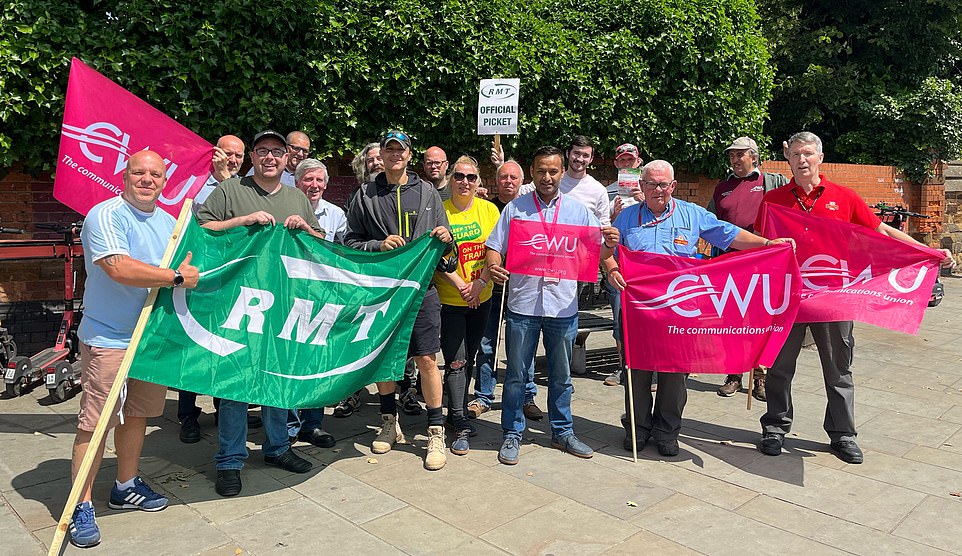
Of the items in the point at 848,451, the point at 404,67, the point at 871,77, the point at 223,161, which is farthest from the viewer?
the point at 871,77

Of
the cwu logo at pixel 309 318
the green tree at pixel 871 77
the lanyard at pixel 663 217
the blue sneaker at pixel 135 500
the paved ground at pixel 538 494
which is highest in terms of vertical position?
the green tree at pixel 871 77

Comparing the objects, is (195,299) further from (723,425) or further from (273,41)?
(273,41)

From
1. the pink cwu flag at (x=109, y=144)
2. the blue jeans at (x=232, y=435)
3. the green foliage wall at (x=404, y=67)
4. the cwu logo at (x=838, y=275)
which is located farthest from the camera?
the green foliage wall at (x=404, y=67)

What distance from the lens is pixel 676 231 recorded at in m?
5.10

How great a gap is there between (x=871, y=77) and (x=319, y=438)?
52.3 ft

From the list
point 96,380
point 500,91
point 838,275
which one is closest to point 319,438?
point 96,380

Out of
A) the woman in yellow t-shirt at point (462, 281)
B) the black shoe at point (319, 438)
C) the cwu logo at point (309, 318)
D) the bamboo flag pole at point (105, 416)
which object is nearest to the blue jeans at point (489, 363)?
the woman in yellow t-shirt at point (462, 281)

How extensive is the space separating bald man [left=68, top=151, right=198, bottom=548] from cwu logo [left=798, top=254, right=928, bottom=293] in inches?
156

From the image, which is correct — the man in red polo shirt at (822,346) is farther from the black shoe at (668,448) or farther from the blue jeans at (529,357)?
the blue jeans at (529,357)

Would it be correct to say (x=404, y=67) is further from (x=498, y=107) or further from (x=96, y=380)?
(x=96, y=380)

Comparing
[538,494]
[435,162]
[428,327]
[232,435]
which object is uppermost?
[435,162]

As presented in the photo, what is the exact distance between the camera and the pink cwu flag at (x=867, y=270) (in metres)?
5.11

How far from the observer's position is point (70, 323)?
6793 millimetres

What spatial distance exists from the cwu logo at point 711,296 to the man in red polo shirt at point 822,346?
0.40m
